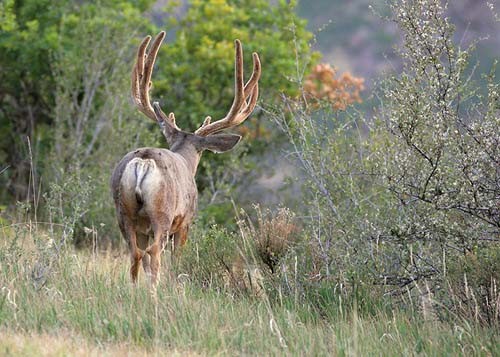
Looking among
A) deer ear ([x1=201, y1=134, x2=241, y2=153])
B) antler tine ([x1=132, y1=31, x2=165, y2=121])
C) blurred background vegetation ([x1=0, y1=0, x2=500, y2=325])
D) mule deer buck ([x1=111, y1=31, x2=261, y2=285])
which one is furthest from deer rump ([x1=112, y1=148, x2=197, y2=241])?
antler tine ([x1=132, y1=31, x2=165, y2=121])

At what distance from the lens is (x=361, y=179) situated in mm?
11500

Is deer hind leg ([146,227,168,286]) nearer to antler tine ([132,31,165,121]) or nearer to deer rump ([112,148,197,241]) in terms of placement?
deer rump ([112,148,197,241])

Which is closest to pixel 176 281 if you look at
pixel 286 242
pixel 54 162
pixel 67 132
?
pixel 286 242

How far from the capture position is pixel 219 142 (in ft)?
38.6

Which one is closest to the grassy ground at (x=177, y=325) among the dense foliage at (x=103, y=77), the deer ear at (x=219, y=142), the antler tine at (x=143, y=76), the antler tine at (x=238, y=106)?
the deer ear at (x=219, y=142)

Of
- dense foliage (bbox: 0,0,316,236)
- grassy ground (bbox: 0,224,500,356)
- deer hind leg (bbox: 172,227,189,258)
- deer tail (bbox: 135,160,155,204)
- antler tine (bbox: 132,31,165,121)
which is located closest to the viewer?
grassy ground (bbox: 0,224,500,356)

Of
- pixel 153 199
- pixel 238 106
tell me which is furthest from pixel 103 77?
pixel 153 199

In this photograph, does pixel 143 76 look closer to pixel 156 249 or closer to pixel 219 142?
pixel 219 142

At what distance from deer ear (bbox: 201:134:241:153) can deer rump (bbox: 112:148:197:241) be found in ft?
5.38

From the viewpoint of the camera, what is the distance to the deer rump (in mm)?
9219

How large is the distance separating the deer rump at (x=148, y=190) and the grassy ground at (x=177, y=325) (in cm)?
111

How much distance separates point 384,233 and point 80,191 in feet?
9.21

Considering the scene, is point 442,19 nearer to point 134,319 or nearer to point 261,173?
point 134,319

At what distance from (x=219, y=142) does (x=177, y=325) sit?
Result: 4.73m
